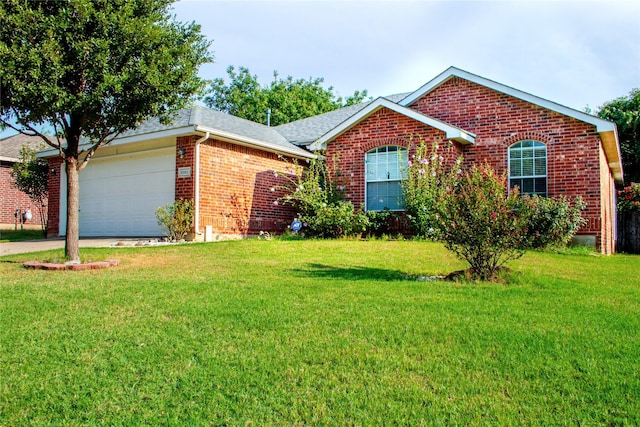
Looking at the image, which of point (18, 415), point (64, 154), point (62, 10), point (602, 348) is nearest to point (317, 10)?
point (62, 10)

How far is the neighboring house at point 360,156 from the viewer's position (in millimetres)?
12891

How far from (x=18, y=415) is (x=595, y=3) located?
33.9 ft

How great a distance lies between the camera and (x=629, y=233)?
59.5 feet

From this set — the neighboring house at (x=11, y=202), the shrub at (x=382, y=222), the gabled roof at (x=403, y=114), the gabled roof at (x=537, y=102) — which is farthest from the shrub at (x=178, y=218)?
the neighboring house at (x=11, y=202)

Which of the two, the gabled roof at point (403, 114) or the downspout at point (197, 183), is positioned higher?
the gabled roof at point (403, 114)

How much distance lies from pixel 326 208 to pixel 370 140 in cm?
266

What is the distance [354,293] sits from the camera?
5.84 metres

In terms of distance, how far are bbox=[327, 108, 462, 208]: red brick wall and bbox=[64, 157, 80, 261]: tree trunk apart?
7.87 meters

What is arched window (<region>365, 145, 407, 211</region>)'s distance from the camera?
47.0 feet

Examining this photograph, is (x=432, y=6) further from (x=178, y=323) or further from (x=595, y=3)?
(x=178, y=323)

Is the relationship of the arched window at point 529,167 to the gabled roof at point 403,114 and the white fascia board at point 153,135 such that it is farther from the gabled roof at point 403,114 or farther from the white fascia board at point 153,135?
the white fascia board at point 153,135

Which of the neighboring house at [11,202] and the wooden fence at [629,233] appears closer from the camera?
the wooden fence at [629,233]

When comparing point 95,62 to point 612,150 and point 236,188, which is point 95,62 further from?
point 612,150

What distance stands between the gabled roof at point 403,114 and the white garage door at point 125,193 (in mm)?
4389
